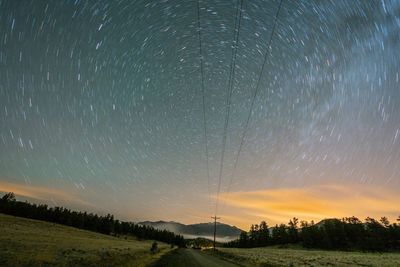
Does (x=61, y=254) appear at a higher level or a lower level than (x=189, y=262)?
lower

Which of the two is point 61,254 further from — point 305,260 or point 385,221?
point 385,221

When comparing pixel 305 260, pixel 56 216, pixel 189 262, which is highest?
pixel 56 216

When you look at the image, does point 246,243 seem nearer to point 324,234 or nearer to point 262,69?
point 324,234

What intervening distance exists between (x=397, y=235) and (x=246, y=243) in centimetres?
8341

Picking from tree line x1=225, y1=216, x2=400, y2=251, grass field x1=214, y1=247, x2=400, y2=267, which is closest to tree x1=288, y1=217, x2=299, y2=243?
tree line x1=225, y1=216, x2=400, y2=251

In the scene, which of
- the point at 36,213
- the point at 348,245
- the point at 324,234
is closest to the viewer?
the point at 348,245

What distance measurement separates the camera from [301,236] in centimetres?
13925

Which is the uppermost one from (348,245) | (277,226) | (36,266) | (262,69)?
(277,226)

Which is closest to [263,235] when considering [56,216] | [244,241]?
[244,241]

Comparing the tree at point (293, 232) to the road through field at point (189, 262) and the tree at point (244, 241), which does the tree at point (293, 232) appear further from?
the road through field at point (189, 262)

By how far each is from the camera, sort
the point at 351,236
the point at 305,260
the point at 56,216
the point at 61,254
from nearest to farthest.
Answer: the point at 61,254 → the point at 305,260 → the point at 351,236 → the point at 56,216

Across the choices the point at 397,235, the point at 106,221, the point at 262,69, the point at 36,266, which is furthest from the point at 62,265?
the point at 106,221

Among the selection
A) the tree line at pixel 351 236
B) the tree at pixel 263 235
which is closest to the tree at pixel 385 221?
the tree line at pixel 351 236

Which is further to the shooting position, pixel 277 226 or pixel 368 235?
pixel 277 226
